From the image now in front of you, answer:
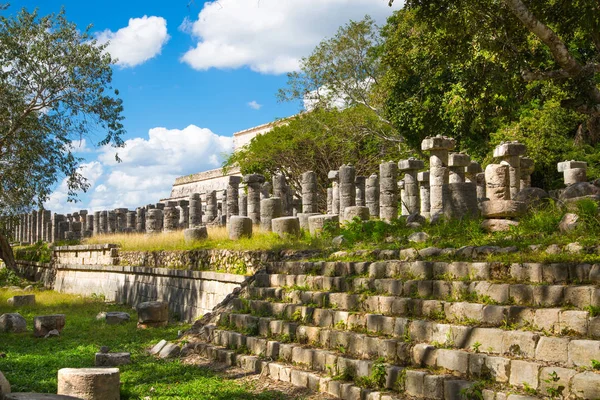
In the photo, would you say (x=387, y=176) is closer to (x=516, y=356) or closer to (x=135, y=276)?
(x=135, y=276)

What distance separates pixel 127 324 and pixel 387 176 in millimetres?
7176

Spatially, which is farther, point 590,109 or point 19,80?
point 19,80

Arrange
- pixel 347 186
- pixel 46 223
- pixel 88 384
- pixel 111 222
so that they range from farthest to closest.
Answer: pixel 46 223 < pixel 111 222 < pixel 347 186 < pixel 88 384

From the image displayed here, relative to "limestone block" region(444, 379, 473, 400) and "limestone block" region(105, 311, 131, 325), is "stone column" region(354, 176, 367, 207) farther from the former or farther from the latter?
"limestone block" region(444, 379, 473, 400)

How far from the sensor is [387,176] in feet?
53.0

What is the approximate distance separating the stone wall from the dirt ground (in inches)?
129

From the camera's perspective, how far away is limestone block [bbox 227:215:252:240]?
14.7 metres

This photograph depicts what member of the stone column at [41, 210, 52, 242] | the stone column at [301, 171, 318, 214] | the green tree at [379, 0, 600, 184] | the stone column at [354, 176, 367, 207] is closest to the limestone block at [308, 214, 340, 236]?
the green tree at [379, 0, 600, 184]

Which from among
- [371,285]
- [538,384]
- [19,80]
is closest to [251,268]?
[371,285]

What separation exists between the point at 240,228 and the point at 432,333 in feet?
27.4

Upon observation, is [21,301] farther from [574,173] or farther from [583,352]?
[583,352]

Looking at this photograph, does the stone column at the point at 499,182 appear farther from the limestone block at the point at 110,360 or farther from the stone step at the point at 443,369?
the limestone block at the point at 110,360

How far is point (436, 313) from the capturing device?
7211 millimetres

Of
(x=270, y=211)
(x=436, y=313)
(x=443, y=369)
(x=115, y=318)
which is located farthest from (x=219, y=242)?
(x=443, y=369)
